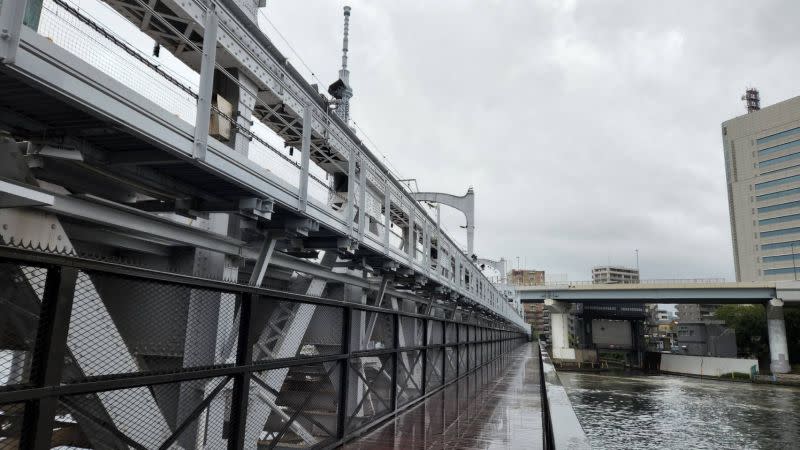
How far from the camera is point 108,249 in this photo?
580 centimetres

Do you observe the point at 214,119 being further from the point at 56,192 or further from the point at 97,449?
the point at 97,449

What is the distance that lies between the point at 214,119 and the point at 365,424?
416 centimetres

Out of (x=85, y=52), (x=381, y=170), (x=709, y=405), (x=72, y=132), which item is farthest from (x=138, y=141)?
(x=709, y=405)

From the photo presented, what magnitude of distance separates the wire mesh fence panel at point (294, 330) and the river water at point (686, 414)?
1228 cm

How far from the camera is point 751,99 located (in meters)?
170

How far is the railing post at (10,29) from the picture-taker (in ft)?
9.16

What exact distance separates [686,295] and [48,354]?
62444 mm

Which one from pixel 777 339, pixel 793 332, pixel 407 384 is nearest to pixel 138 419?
pixel 407 384

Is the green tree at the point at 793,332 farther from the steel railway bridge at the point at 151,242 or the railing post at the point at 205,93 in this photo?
the railing post at the point at 205,93

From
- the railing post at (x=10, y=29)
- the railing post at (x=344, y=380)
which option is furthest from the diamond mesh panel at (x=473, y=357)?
the railing post at (x=10, y=29)

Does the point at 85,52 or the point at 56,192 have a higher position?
the point at 85,52

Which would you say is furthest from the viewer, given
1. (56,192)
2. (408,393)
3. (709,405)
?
(709,405)

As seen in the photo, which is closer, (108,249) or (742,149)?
(108,249)

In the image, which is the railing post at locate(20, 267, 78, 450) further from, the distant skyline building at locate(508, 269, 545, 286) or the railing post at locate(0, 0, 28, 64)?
the distant skyline building at locate(508, 269, 545, 286)
